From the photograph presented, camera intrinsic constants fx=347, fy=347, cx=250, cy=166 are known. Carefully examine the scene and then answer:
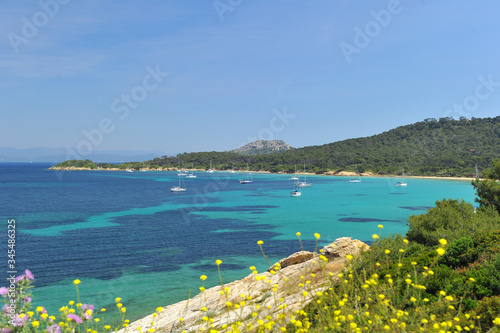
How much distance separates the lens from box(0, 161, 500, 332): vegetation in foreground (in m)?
4.92

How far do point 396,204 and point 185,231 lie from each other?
4687 centimetres

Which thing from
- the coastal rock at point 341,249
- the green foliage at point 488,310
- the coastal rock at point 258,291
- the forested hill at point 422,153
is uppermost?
the forested hill at point 422,153

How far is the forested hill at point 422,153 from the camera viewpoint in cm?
13725

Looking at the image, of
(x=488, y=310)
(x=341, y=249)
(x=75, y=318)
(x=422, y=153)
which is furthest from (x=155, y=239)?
(x=422, y=153)

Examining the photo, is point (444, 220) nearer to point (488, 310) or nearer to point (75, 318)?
point (488, 310)

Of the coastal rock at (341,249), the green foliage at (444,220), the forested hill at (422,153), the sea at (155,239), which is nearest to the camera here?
the coastal rock at (341,249)

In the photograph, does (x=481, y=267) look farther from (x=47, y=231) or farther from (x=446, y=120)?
(x=446, y=120)

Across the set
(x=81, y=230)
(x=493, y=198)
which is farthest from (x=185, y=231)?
(x=493, y=198)

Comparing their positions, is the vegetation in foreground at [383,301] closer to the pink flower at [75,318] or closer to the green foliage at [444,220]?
the pink flower at [75,318]

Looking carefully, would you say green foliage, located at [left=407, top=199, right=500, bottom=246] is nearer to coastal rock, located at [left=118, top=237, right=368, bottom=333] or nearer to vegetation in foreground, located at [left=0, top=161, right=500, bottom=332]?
coastal rock, located at [left=118, top=237, right=368, bottom=333]

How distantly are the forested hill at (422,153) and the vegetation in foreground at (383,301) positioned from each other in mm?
133915

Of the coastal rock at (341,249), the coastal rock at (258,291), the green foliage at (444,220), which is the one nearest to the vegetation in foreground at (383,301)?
the coastal rock at (258,291)

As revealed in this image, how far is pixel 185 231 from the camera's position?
1676 inches

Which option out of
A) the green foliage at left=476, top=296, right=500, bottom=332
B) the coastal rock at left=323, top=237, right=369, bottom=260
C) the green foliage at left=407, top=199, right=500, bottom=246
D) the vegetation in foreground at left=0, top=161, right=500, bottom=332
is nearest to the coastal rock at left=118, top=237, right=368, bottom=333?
the coastal rock at left=323, top=237, right=369, bottom=260
